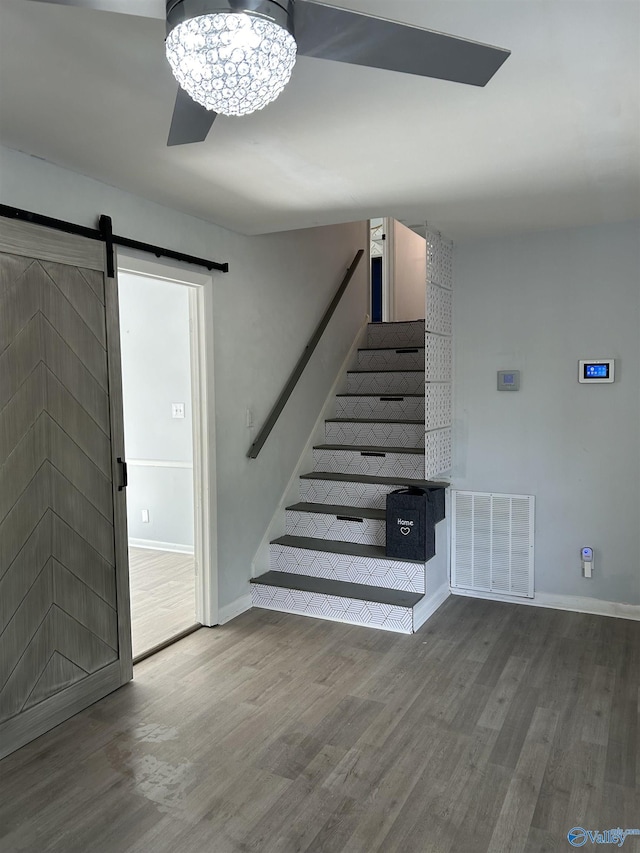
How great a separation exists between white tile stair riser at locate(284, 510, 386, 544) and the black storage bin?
26 cm

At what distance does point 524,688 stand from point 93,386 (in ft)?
8.07

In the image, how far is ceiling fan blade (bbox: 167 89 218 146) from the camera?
1538 millimetres

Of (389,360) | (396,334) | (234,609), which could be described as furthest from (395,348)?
(234,609)

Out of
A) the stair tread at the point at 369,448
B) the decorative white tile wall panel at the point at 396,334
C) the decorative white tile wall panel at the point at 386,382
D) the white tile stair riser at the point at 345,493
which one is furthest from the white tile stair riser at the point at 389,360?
the white tile stair riser at the point at 345,493

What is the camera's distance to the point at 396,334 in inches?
231

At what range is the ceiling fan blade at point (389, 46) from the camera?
119 centimetres

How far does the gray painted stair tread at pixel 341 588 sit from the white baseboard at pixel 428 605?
0.20 ft

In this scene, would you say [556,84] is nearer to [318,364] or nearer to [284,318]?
[284,318]

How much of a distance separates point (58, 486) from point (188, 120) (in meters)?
1.69

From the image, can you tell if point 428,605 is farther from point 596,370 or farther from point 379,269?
point 379,269

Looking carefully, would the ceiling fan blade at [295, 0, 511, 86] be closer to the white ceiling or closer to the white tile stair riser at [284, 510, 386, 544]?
the white ceiling

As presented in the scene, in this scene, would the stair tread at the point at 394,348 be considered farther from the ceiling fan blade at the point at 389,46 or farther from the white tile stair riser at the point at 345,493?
the ceiling fan blade at the point at 389,46

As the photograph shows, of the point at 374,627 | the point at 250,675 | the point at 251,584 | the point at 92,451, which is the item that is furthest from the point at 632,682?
the point at 92,451

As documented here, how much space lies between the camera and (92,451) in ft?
9.36
